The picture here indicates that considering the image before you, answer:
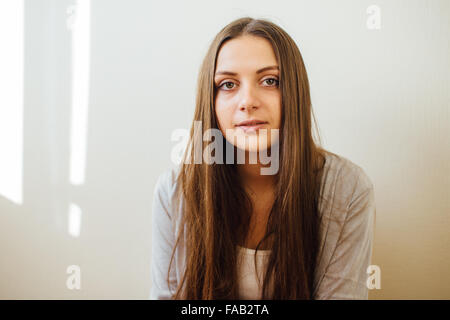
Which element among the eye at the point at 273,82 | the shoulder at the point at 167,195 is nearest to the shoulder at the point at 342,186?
the eye at the point at 273,82

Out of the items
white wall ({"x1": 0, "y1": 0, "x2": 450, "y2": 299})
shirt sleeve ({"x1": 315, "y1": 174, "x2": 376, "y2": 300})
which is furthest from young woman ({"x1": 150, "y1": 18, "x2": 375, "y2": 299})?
white wall ({"x1": 0, "y1": 0, "x2": 450, "y2": 299})

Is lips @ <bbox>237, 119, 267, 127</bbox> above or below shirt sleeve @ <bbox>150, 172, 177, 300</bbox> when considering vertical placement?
above

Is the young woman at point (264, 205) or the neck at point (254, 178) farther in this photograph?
the neck at point (254, 178)

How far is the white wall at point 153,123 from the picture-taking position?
1.03m

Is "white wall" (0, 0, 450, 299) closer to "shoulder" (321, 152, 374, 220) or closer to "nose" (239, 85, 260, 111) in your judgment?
"shoulder" (321, 152, 374, 220)

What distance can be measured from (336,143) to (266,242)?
1.36 feet

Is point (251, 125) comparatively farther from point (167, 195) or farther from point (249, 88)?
point (167, 195)

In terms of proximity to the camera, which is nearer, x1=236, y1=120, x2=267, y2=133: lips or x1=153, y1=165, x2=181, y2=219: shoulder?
x1=236, y1=120, x2=267, y2=133: lips

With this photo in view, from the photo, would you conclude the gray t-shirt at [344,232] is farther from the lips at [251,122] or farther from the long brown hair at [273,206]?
the lips at [251,122]

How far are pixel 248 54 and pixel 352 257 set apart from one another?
562 mm

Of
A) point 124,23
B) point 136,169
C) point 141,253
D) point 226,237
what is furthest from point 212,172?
point 124,23

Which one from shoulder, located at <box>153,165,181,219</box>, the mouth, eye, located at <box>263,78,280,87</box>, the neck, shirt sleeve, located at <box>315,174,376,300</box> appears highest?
eye, located at <box>263,78,280,87</box>

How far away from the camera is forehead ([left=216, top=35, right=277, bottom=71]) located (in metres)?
0.80

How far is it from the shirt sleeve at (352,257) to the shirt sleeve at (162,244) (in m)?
0.41
